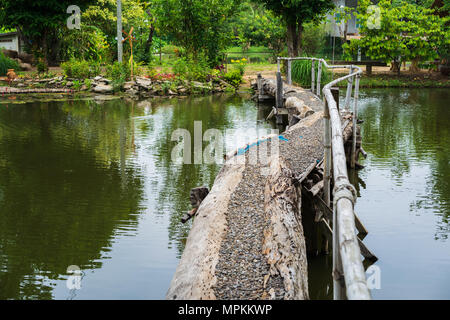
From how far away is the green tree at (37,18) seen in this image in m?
21.2

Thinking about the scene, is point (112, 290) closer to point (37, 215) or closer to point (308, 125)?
point (37, 215)

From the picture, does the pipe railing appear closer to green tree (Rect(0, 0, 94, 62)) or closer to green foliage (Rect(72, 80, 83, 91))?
green foliage (Rect(72, 80, 83, 91))

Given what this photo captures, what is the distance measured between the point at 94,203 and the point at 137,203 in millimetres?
531

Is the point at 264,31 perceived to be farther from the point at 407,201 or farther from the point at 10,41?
the point at 407,201

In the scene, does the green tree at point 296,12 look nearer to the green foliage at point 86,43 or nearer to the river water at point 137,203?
the green foliage at point 86,43

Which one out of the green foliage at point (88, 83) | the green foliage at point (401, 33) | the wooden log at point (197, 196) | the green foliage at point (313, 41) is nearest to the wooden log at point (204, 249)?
the wooden log at point (197, 196)

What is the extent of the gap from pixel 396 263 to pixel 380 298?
782mm

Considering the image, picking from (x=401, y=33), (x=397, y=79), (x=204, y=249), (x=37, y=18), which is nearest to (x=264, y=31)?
(x=401, y=33)

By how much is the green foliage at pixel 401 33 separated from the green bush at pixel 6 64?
1354 centimetres

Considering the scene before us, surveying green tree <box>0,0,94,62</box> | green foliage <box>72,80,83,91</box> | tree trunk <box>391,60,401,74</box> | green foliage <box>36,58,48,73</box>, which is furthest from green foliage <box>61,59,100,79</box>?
tree trunk <box>391,60,401,74</box>

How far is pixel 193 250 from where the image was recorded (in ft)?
12.7

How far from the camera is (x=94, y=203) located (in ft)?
22.0

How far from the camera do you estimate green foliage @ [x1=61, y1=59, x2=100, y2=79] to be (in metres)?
19.1

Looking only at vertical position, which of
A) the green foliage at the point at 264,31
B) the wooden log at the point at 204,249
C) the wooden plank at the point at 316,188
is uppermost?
the green foliage at the point at 264,31
